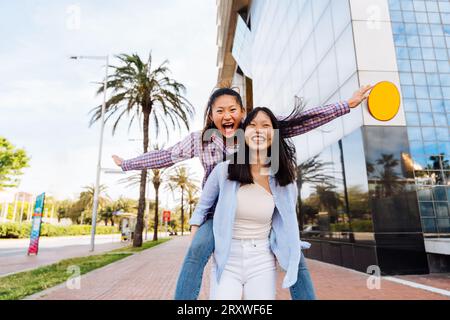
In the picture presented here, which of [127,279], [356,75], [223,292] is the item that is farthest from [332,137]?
[223,292]

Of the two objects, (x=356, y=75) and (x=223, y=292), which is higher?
(x=356, y=75)

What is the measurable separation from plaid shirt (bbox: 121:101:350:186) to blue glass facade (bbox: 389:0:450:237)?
10.5 m

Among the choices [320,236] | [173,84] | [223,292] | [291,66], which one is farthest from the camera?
[173,84]

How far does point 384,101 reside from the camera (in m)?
8.86

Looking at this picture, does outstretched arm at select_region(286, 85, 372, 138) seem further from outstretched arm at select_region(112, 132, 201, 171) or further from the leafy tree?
the leafy tree

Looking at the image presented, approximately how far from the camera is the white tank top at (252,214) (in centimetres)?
191

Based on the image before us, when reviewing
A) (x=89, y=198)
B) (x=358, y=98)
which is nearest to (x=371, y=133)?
(x=358, y=98)

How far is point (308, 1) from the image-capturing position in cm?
1247

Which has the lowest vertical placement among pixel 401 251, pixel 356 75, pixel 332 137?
pixel 401 251

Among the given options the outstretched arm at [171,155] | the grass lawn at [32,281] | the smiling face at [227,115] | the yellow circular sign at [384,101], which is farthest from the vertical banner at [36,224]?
the smiling face at [227,115]

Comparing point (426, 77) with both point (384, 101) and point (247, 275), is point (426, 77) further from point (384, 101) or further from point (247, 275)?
point (247, 275)

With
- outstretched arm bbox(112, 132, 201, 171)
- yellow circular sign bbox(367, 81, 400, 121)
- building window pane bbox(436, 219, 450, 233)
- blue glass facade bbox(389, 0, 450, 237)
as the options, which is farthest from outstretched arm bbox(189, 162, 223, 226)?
blue glass facade bbox(389, 0, 450, 237)

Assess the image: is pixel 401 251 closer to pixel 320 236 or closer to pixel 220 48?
pixel 320 236

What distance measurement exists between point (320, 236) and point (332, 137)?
3.83 m
